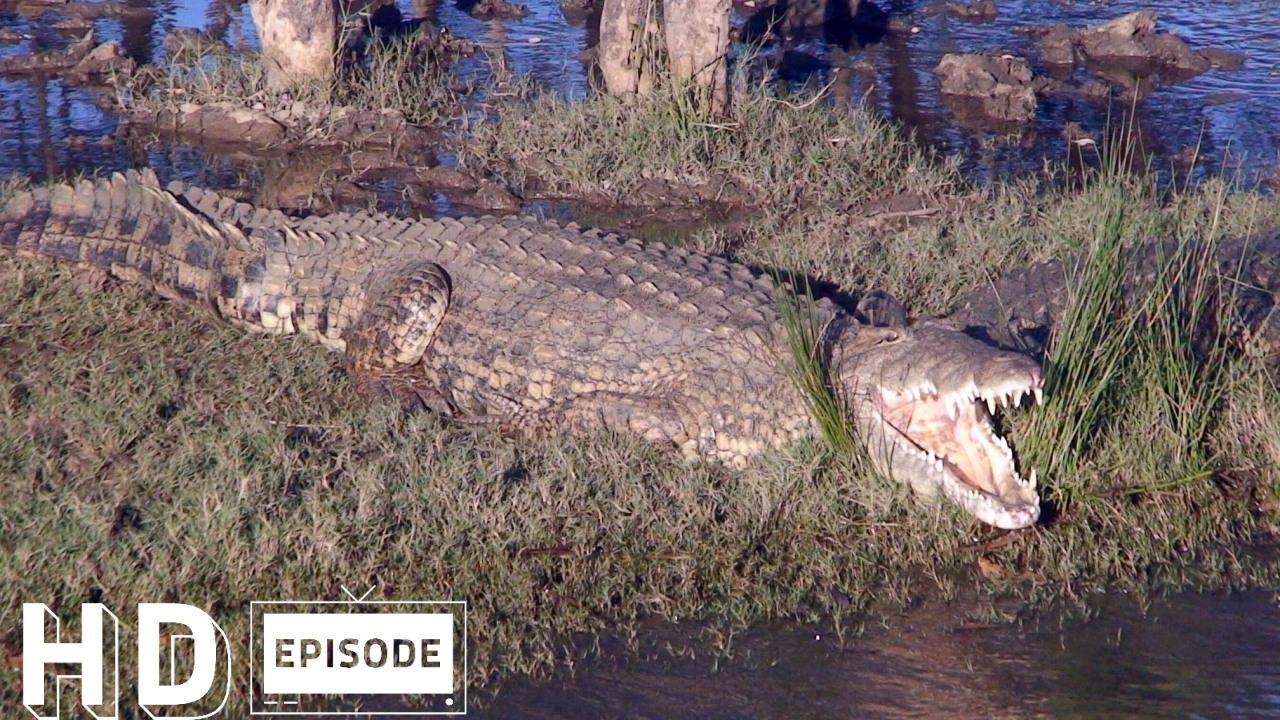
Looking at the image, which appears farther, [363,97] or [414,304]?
[363,97]

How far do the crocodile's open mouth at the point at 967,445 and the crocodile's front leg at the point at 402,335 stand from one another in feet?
5.81

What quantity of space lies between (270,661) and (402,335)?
1859 mm

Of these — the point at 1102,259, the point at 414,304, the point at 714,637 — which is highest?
the point at 1102,259

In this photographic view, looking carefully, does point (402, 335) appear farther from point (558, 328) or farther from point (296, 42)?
point (296, 42)

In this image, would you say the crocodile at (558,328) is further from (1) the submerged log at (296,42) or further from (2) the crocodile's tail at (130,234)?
(1) the submerged log at (296,42)

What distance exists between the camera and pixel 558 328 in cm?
495

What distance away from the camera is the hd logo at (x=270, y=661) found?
133 inches

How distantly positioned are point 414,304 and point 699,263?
1.14 meters

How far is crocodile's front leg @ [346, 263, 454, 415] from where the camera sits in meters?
5.14

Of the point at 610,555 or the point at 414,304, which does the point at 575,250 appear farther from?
the point at 610,555

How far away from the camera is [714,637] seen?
12.3 feet

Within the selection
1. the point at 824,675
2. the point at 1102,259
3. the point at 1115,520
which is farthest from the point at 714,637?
the point at 1102,259

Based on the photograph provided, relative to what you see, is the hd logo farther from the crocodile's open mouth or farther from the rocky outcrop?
the rocky outcrop

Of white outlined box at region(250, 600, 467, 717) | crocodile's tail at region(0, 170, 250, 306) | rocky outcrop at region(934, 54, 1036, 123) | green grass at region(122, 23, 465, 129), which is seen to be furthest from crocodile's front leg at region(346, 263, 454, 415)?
rocky outcrop at region(934, 54, 1036, 123)
